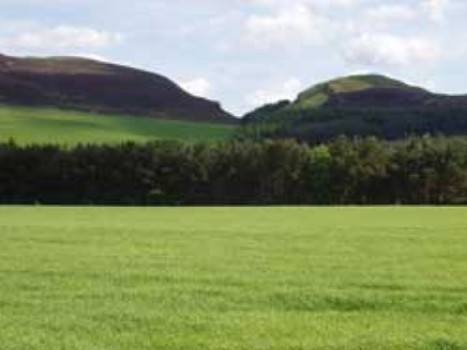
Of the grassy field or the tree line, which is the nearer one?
the grassy field

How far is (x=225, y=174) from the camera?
131m

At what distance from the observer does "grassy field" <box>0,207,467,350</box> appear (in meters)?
16.7

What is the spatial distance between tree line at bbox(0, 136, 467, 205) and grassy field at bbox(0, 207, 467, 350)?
8749cm

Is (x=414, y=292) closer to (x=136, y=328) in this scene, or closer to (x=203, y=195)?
(x=136, y=328)

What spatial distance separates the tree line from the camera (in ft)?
414

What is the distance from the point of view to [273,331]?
1734 cm


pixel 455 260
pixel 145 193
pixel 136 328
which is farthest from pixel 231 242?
pixel 145 193

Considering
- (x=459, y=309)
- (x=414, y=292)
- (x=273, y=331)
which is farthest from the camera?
(x=414, y=292)

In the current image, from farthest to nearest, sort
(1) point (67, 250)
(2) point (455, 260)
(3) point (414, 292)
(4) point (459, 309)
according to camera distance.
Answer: (1) point (67, 250)
(2) point (455, 260)
(3) point (414, 292)
(4) point (459, 309)

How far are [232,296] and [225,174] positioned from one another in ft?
359

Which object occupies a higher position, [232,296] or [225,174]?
[232,296]

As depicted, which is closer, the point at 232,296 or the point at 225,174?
the point at 232,296

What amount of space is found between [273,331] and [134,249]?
19.0 meters

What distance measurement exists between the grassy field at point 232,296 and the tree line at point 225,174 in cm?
→ 8749
